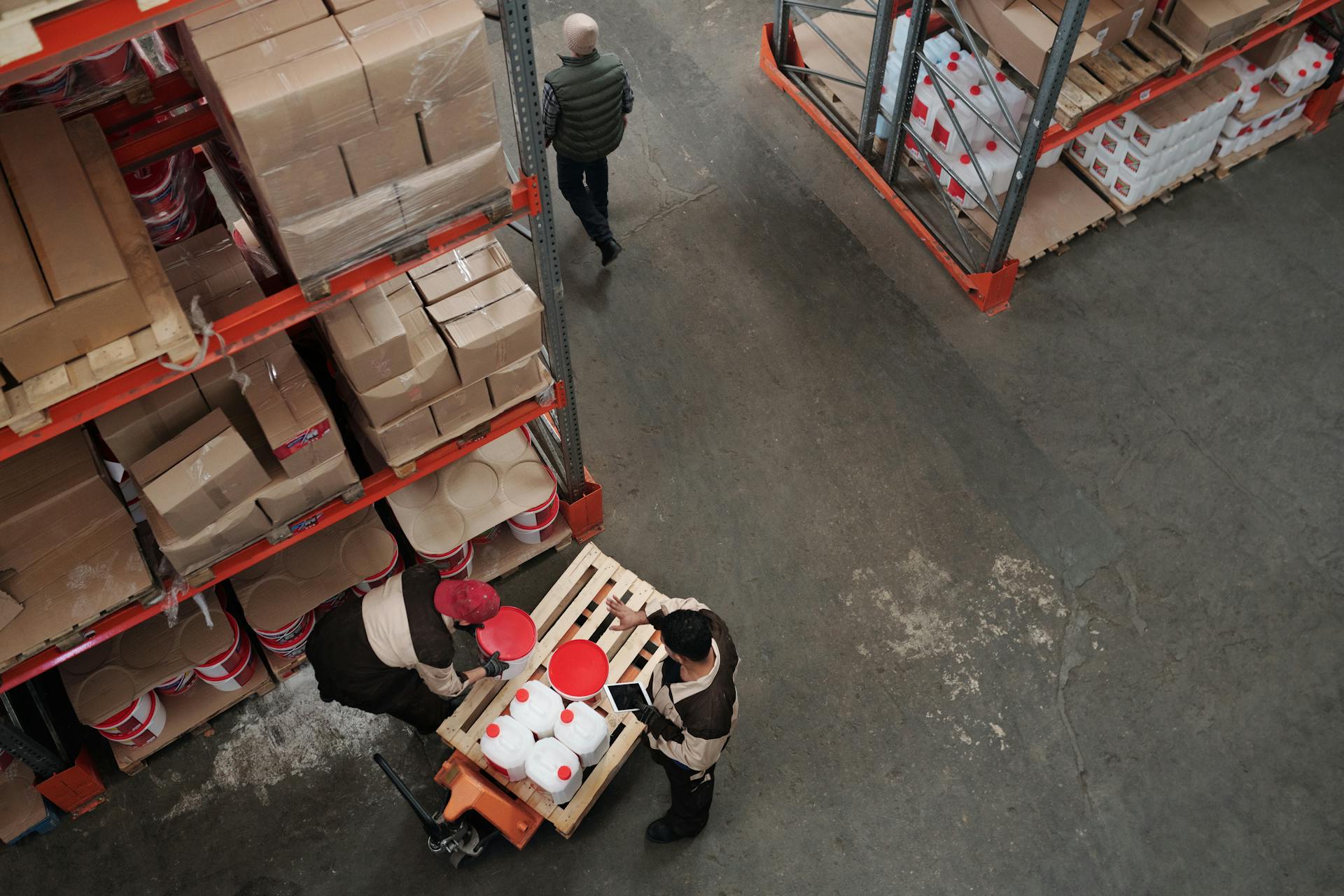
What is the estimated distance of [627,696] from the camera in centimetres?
501

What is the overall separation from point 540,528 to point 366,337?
2.06m

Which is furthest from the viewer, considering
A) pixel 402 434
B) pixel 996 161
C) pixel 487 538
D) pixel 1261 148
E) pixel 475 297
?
pixel 1261 148

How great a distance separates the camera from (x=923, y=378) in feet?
22.9

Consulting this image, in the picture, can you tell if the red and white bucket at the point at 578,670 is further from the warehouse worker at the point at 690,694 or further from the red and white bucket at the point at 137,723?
the red and white bucket at the point at 137,723

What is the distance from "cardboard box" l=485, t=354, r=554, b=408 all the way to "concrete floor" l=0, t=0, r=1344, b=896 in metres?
1.57

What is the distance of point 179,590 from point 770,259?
4431 millimetres

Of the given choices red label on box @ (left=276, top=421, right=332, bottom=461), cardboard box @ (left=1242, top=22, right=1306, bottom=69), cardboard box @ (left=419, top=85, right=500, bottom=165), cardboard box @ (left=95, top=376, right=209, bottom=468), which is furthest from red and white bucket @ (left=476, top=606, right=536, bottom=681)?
cardboard box @ (left=1242, top=22, right=1306, bottom=69)

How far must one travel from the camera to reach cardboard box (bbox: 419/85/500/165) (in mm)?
3650

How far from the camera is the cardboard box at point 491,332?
4590mm

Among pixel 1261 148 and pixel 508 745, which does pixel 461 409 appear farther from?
pixel 1261 148

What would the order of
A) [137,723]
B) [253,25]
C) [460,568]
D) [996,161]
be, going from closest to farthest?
[253,25], [137,723], [460,568], [996,161]

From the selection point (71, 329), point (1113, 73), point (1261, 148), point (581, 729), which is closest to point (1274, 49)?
point (1261, 148)

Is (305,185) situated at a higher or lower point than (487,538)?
higher

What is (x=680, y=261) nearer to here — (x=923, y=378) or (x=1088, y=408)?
(x=923, y=378)
